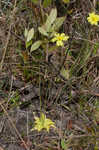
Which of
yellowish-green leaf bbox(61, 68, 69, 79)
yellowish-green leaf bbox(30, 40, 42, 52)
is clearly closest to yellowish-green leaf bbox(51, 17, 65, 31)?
yellowish-green leaf bbox(30, 40, 42, 52)

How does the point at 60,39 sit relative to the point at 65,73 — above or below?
above

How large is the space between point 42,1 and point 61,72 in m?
0.53

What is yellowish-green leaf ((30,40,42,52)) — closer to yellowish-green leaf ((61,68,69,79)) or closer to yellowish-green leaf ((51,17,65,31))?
yellowish-green leaf ((51,17,65,31))

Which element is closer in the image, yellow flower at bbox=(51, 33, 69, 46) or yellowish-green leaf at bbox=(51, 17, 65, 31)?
yellow flower at bbox=(51, 33, 69, 46)

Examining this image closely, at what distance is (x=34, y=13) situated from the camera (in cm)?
174

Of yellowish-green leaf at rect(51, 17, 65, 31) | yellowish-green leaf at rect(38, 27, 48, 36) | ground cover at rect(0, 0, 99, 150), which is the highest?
yellowish-green leaf at rect(51, 17, 65, 31)

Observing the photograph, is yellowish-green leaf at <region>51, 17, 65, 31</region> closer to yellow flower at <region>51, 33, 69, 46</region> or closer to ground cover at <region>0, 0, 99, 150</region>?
ground cover at <region>0, 0, 99, 150</region>

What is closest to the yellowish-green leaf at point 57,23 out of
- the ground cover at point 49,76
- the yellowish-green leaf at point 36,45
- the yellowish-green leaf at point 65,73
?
the ground cover at point 49,76

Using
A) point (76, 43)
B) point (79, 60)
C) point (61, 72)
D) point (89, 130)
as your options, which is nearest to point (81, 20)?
point (76, 43)

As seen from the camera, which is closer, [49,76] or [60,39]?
[60,39]

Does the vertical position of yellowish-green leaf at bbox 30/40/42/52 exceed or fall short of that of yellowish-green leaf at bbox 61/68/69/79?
it exceeds it

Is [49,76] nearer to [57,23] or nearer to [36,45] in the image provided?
[36,45]

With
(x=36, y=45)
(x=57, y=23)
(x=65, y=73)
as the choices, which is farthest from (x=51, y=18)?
(x=65, y=73)

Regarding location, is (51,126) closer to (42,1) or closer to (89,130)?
(89,130)
